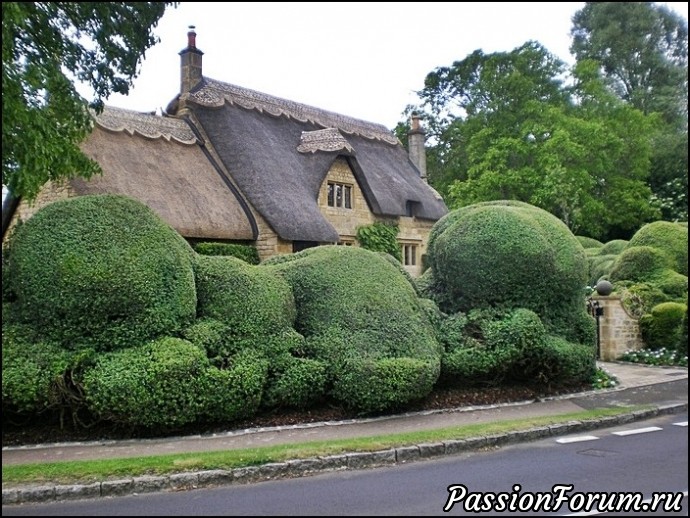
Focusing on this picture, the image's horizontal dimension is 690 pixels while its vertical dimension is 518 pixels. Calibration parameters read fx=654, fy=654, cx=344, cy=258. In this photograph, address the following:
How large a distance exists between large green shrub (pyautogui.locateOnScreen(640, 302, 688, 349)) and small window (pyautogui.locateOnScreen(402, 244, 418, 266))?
980 centimetres

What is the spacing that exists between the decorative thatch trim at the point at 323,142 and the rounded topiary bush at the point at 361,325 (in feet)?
39.7

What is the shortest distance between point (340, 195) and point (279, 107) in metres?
4.57

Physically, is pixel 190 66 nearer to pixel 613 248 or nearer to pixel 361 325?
pixel 361 325

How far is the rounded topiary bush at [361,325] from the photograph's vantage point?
1026 cm

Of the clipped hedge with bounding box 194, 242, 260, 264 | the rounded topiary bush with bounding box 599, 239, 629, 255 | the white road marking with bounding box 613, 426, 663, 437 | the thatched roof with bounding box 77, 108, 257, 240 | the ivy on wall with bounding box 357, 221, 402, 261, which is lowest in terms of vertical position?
the white road marking with bounding box 613, 426, 663, 437

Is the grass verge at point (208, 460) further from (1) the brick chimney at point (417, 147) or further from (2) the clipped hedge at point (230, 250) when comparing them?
(1) the brick chimney at point (417, 147)

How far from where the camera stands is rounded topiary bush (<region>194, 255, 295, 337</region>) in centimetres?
1000

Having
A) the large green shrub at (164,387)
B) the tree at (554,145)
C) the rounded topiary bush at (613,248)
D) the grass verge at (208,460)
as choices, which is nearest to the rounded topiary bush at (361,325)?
the grass verge at (208,460)

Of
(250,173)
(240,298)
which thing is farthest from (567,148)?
(240,298)

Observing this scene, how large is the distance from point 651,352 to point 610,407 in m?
7.41

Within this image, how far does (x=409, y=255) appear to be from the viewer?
25906 millimetres

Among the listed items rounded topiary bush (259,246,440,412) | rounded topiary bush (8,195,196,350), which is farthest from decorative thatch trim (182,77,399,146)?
rounded topiary bush (8,195,196,350)

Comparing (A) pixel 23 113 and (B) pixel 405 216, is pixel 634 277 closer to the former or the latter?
(B) pixel 405 216

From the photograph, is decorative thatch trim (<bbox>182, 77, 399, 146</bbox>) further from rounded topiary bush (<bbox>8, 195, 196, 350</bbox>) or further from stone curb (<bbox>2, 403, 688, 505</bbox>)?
stone curb (<bbox>2, 403, 688, 505</bbox>)
